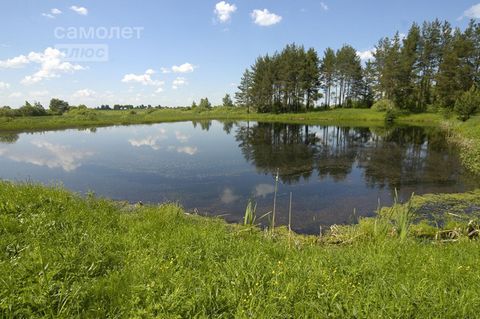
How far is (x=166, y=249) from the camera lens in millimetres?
5898

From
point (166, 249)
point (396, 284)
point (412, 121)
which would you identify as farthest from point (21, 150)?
point (412, 121)

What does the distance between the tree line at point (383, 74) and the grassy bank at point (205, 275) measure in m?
56.8

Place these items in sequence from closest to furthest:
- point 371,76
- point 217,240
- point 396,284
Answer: point 396,284 → point 217,240 → point 371,76

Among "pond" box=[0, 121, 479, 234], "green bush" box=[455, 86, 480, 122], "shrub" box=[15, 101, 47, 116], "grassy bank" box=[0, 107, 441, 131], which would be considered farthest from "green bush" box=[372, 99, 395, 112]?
"shrub" box=[15, 101, 47, 116]

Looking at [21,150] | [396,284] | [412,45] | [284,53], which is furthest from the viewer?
[284,53]

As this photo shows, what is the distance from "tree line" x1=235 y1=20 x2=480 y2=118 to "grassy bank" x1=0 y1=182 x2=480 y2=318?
56772 millimetres

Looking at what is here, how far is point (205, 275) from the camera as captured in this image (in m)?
4.84

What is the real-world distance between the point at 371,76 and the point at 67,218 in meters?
79.1

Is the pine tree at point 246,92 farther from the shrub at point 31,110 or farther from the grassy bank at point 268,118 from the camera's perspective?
the shrub at point 31,110

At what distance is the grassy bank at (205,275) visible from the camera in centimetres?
391

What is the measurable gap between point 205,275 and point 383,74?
70112 millimetres

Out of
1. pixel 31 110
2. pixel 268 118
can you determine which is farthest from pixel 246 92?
pixel 31 110

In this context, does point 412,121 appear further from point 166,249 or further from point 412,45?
point 166,249

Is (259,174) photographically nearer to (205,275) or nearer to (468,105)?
(205,275)
